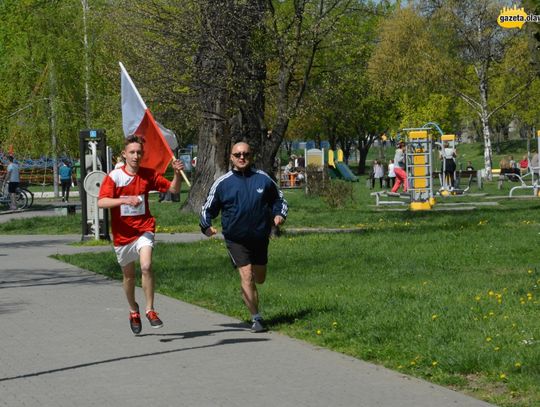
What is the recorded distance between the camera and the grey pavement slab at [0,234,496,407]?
7.57 m

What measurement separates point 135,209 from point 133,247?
0.33 meters

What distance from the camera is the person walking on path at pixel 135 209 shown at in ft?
34.4

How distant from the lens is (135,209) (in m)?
10.5

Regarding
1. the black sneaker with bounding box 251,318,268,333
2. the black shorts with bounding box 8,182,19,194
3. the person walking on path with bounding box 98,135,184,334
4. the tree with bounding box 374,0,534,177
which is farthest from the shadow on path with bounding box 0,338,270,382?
the tree with bounding box 374,0,534,177

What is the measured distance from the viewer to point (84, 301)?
43.2ft

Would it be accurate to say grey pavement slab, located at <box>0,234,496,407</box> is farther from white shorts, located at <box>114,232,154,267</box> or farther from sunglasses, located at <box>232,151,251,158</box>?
sunglasses, located at <box>232,151,251,158</box>

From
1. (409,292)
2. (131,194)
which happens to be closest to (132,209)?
(131,194)

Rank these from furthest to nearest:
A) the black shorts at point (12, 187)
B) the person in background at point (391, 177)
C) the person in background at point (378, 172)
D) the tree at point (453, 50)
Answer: the tree at point (453, 50) < the person in background at point (378, 172) < the person in background at point (391, 177) < the black shorts at point (12, 187)

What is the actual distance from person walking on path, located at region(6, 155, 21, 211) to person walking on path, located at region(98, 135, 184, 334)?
87.4 feet

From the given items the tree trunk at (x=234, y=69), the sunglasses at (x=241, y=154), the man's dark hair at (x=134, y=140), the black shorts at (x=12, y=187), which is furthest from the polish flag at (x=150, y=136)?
the black shorts at (x=12, y=187)

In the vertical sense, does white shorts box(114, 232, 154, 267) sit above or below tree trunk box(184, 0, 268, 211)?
below

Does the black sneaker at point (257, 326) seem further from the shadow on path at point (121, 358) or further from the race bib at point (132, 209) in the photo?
the race bib at point (132, 209)

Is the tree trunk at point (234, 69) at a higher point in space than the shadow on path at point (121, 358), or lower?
higher

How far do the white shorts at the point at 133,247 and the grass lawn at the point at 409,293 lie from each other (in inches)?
52.9
